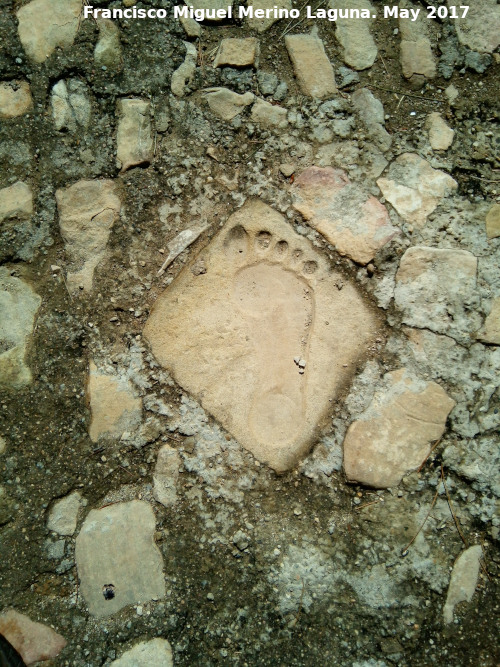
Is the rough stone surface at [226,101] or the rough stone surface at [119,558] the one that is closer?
the rough stone surface at [119,558]

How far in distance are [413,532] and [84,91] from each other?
1.73m

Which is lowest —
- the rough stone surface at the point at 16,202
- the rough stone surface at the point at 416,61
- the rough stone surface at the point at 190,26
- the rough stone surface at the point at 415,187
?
the rough stone surface at the point at 16,202

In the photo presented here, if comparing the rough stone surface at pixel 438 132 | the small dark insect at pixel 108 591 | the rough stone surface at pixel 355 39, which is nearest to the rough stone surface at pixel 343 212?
the rough stone surface at pixel 438 132

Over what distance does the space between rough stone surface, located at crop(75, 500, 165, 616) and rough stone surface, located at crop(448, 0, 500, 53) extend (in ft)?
5.96

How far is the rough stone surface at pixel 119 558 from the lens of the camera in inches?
61.9

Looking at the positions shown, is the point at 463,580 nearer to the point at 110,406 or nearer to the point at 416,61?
the point at 110,406

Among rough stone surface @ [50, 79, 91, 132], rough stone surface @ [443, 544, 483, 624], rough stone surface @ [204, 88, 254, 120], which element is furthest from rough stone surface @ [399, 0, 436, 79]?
rough stone surface @ [443, 544, 483, 624]

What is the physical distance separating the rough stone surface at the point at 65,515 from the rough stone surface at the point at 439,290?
3.88 ft

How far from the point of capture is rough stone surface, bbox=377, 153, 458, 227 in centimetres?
164

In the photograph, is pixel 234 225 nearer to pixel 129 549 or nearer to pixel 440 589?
pixel 129 549

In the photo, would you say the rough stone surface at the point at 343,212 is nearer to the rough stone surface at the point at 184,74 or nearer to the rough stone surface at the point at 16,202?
the rough stone surface at the point at 184,74

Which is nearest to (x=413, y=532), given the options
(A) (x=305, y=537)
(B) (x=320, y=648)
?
(A) (x=305, y=537)

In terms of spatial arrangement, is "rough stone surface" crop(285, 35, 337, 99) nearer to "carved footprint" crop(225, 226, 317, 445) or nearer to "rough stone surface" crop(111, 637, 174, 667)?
"carved footprint" crop(225, 226, 317, 445)

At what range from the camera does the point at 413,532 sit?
5.19 ft
